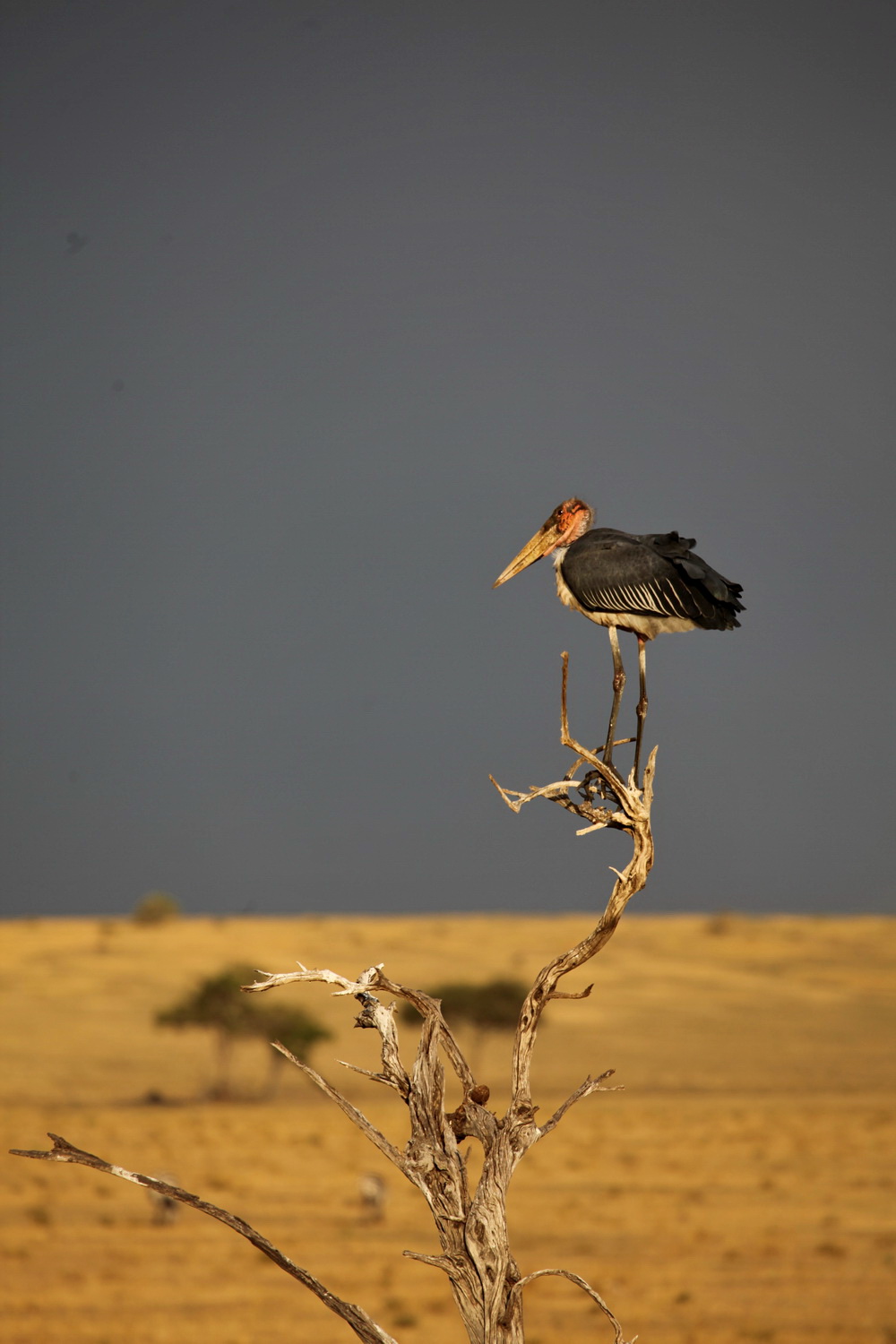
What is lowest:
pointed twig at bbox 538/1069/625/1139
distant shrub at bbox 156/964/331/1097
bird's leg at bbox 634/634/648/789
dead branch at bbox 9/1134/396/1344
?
dead branch at bbox 9/1134/396/1344

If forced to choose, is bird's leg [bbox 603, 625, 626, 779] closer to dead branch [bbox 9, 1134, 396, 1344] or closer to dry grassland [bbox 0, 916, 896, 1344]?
dead branch [bbox 9, 1134, 396, 1344]

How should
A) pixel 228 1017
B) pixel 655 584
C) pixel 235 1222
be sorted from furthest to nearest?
pixel 228 1017 → pixel 655 584 → pixel 235 1222

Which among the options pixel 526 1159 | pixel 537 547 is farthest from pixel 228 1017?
pixel 537 547

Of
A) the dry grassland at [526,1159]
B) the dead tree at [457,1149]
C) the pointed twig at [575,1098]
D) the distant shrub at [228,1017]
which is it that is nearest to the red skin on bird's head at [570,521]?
the dead tree at [457,1149]

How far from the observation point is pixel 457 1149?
18.2 feet

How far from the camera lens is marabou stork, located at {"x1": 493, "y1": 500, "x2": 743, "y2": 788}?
6.58 meters

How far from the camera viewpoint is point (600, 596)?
6.66m

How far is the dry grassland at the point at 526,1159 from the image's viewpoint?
87.1ft

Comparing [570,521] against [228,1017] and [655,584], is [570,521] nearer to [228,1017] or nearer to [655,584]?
[655,584]

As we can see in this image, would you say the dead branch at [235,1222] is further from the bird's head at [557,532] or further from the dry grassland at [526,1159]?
the dry grassland at [526,1159]

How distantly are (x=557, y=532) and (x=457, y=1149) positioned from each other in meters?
3.01

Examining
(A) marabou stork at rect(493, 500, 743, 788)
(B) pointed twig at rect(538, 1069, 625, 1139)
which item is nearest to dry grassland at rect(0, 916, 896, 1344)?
(B) pointed twig at rect(538, 1069, 625, 1139)

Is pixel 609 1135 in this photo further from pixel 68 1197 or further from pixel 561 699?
pixel 561 699

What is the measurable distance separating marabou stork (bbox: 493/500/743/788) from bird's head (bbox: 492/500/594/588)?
19 cm
